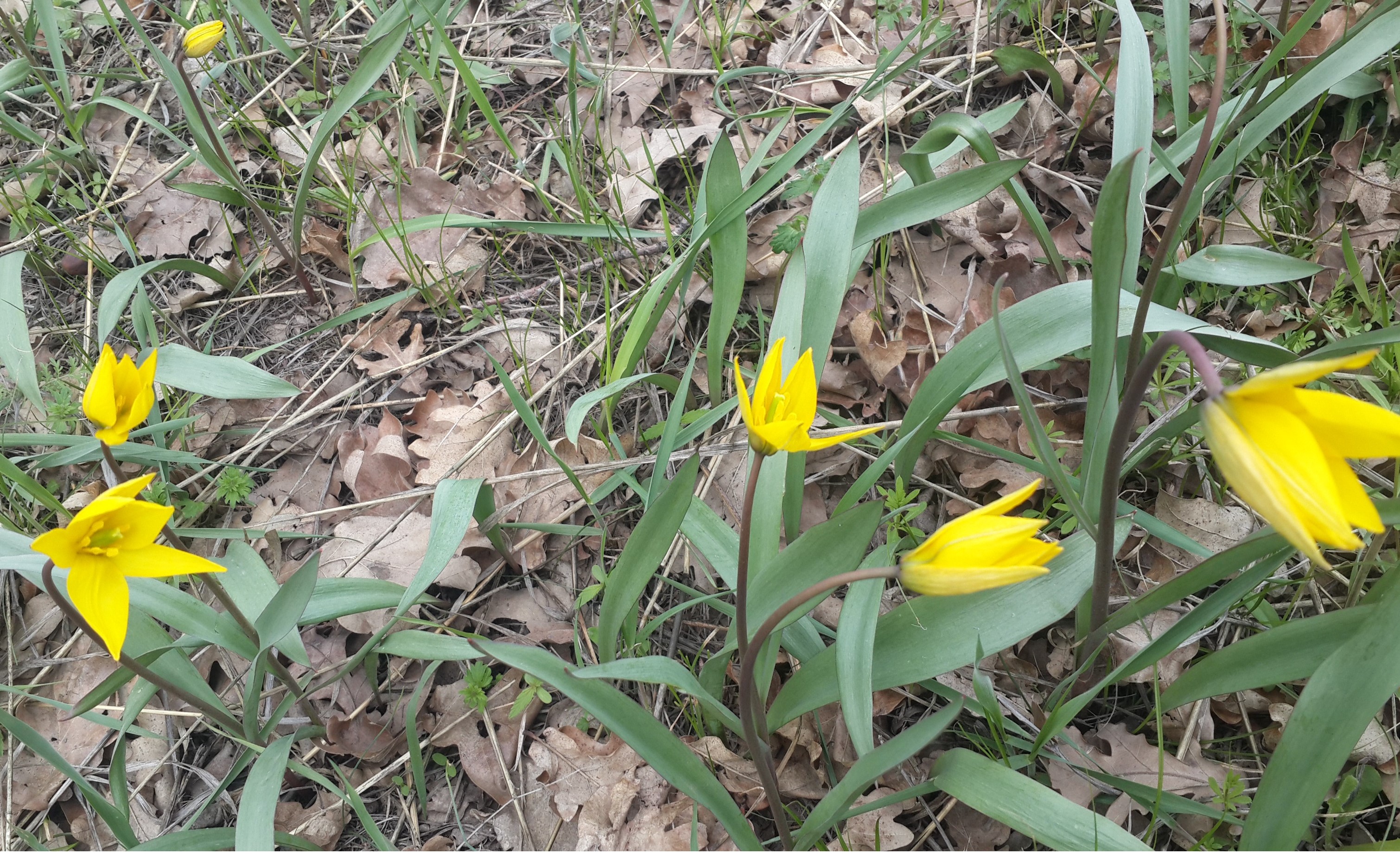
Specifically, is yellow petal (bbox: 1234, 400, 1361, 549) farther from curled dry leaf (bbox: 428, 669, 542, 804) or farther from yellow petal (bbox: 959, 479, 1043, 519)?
curled dry leaf (bbox: 428, 669, 542, 804)

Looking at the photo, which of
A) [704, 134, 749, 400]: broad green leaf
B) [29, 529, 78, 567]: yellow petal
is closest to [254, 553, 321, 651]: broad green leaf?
[29, 529, 78, 567]: yellow petal

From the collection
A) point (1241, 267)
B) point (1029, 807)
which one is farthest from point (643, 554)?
point (1241, 267)

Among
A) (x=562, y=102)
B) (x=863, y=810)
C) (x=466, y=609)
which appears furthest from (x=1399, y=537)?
(x=562, y=102)

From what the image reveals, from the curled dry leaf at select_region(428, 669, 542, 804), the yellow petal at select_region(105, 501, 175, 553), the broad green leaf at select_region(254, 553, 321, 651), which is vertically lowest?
the curled dry leaf at select_region(428, 669, 542, 804)

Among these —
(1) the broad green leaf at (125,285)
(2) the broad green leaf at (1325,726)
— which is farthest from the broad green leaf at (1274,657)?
(1) the broad green leaf at (125,285)

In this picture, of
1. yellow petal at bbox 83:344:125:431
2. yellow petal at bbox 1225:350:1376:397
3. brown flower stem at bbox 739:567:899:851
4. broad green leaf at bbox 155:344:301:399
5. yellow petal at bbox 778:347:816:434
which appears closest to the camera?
yellow petal at bbox 1225:350:1376:397

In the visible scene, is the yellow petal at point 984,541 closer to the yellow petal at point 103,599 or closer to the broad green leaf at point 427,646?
the broad green leaf at point 427,646
